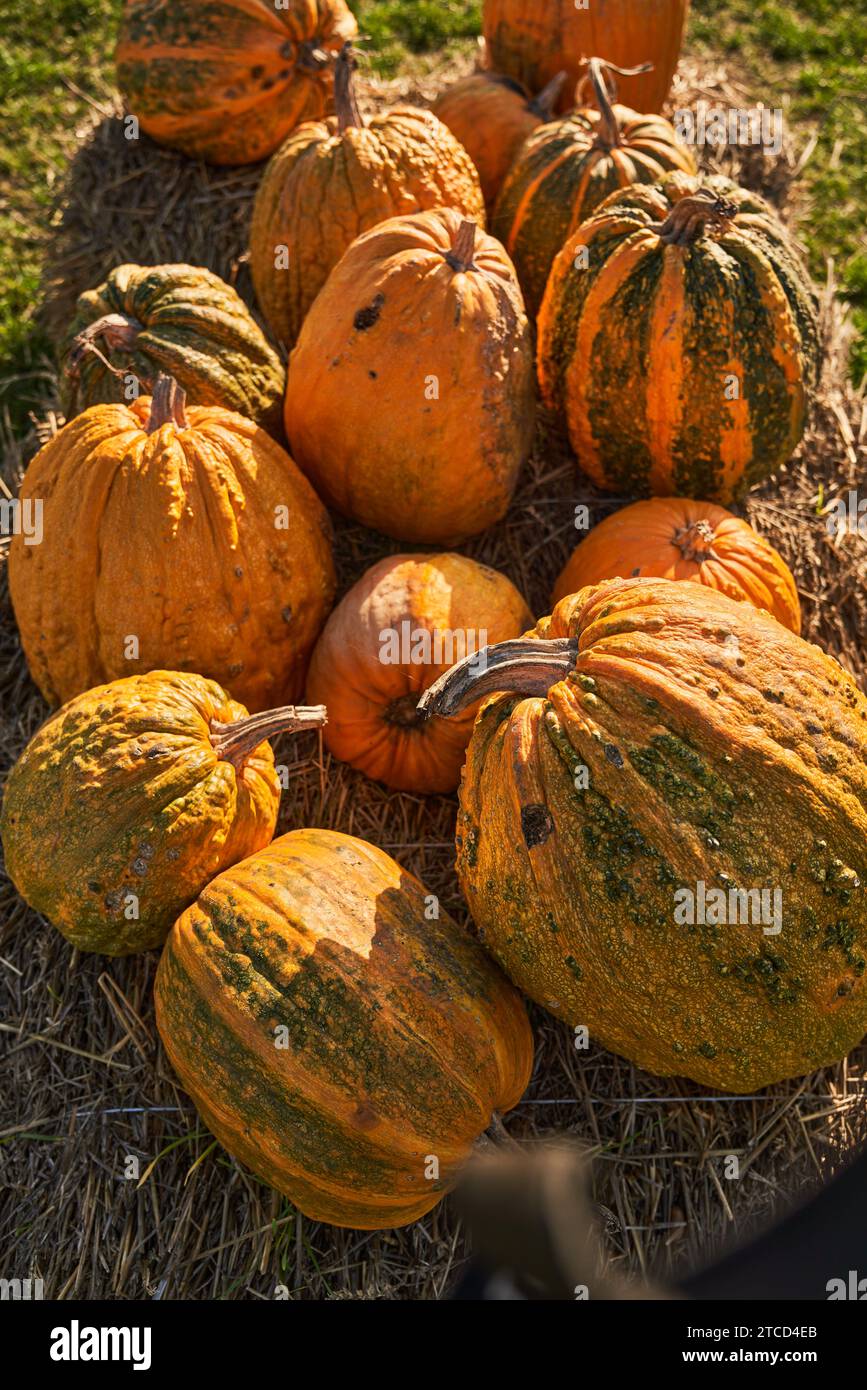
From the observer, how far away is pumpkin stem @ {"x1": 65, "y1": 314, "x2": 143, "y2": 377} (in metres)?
3.59

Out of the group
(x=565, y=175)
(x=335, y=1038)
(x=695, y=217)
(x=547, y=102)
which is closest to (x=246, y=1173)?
(x=335, y=1038)

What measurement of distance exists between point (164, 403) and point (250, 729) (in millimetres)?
1055

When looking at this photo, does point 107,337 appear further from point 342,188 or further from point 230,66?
point 230,66

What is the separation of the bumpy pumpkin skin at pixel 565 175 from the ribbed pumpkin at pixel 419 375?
22.8 inches

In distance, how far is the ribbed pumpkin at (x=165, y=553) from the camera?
10.9ft

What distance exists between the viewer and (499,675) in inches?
112

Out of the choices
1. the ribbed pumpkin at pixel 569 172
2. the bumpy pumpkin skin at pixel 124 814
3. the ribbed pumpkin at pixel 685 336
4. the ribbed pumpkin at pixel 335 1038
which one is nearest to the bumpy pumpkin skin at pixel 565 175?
the ribbed pumpkin at pixel 569 172

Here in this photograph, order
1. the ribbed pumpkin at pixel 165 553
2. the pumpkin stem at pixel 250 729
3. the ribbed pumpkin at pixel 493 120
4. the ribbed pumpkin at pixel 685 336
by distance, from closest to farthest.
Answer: the pumpkin stem at pixel 250 729 < the ribbed pumpkin at pixel 165 553 < the ribbed pumpkin at pixel 685 336 < the ribbed pumpkin at pixel 493 120

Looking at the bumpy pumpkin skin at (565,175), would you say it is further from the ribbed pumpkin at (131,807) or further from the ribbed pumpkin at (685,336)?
the ribbed pumpkin at (131,807)

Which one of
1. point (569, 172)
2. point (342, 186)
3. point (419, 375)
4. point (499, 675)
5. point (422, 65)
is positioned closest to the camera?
point (499, 675)

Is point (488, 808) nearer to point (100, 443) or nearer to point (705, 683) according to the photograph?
point (705, 683)

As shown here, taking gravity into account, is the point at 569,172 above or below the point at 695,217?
above

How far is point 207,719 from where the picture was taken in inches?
123

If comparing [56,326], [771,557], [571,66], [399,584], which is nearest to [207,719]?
[399,584]
